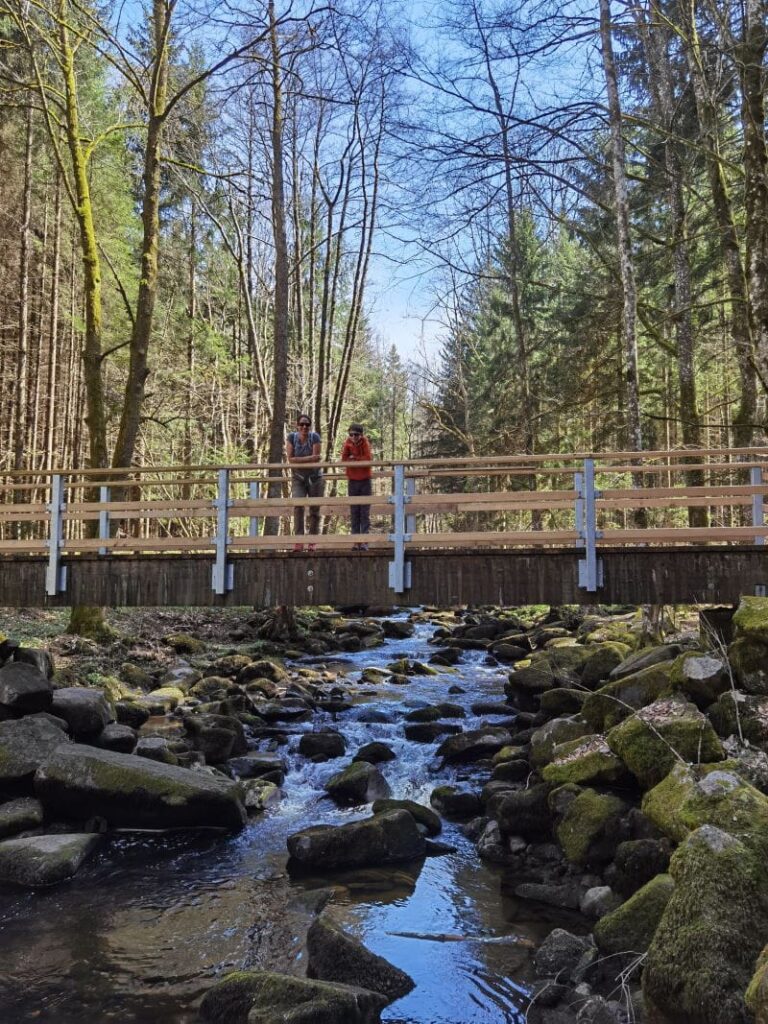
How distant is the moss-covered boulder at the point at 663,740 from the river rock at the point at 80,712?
20.7 feet

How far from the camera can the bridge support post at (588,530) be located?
836 cm

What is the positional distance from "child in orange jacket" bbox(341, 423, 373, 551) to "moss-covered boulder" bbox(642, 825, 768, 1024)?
5984mm

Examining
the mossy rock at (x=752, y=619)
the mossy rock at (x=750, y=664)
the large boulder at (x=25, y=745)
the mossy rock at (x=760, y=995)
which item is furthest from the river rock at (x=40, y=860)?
the mossy rock at (x=752, y=619)

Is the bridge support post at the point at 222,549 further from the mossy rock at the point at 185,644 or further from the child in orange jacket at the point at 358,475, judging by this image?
the mossy rock at the point at 185,644

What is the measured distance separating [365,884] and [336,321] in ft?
102

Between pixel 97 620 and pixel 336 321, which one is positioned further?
pixel 336 321

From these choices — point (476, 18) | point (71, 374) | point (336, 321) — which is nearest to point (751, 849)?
point (476, 18)

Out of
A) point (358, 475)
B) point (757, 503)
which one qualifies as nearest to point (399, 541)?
point (358, 475)

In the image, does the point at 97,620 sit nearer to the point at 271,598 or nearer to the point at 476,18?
the point at 271,598

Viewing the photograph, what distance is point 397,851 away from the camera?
734 centimetres

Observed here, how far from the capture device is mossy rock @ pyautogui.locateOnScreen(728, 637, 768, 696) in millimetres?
7207

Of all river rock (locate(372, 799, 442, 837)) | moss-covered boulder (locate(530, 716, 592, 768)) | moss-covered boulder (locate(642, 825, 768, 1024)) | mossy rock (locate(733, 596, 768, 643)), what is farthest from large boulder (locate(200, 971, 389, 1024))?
mossy rock (locate(733, 596, 768, 643))

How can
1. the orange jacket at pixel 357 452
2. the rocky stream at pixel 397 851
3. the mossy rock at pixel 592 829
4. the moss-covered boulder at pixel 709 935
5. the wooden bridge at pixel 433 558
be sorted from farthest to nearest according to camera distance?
the orange jacket at pixel 357 452 → the wooden bridge at pixel 433 558 → the mossy rock at pixel 592 829 → the rocky stream at pixel 397 851 → the moss-covered boulder at pixel 709 935

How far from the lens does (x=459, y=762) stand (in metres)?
9.93
